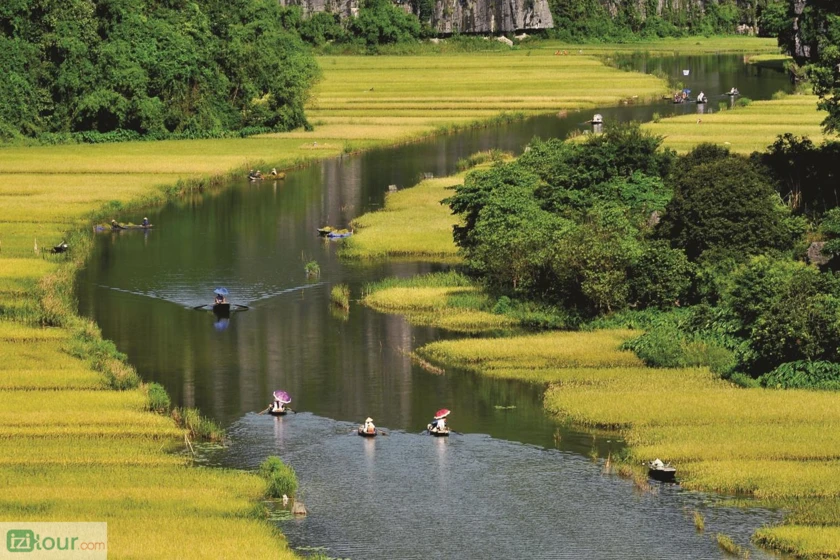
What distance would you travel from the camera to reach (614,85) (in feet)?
397

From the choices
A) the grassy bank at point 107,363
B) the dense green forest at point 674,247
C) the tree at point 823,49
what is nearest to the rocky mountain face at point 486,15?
the grassy bank at point 107,363

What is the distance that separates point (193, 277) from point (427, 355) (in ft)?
42.3

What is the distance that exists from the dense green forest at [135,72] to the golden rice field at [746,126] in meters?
21.9

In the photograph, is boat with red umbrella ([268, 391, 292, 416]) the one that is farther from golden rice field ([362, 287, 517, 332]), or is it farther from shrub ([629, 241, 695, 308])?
shrub ([629, 241, 695, 308])

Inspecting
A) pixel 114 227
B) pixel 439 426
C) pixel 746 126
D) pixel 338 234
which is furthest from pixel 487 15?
pixel 439 426

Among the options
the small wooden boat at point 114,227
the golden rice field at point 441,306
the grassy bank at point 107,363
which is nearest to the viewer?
the grassy bank at point 107,363

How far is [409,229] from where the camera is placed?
62125 mm

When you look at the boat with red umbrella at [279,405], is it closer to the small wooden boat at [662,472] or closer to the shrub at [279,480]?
the shrub at [279,480]

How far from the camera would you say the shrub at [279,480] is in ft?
102

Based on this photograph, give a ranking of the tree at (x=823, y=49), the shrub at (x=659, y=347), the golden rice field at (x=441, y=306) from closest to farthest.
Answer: the shrub at (x=659, y=347) → the golden rice field at (x=441, y=306) → the tree at (x=823, y=49)

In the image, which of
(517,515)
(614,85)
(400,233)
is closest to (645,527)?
(517,515)

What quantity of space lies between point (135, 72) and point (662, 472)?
63030 mm

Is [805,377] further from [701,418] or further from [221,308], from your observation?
[221,308]

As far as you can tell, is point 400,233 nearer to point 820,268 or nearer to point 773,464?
point 820,268
